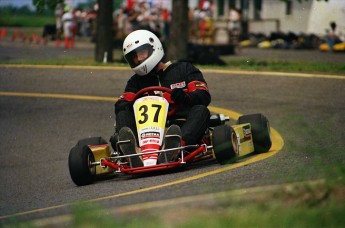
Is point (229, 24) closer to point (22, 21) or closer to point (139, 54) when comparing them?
point (22, 21)

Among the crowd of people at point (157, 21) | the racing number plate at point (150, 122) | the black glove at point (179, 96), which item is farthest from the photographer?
the crowd of people at point (157, 21)

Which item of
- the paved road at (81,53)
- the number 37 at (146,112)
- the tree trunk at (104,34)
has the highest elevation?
the number 37 at (146,112)

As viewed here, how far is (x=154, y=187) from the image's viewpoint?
28.9 feet

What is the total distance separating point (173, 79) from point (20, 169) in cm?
280

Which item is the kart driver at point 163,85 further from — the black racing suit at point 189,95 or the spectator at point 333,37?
the spectator at point 333,37

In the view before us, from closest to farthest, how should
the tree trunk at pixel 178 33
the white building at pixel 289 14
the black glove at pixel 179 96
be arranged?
the black glove at pixel 179 96, the tree trunk at pixel 178 33, the white building at pixel 289 14

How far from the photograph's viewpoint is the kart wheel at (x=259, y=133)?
10945 millimetres

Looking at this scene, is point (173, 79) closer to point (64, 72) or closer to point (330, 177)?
point (330, 177)

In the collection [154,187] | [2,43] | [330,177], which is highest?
[330,177]

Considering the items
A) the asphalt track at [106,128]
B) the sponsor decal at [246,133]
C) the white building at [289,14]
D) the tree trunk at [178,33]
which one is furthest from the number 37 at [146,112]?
the white building at [289,14]

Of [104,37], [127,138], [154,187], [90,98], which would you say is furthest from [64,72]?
[154,187]

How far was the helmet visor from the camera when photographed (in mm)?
10891

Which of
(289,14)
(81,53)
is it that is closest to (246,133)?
(81,53)

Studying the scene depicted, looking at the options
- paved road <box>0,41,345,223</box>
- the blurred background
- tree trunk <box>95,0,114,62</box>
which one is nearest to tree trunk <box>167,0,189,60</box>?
tree trunk <box>95,0,114,62</box>
